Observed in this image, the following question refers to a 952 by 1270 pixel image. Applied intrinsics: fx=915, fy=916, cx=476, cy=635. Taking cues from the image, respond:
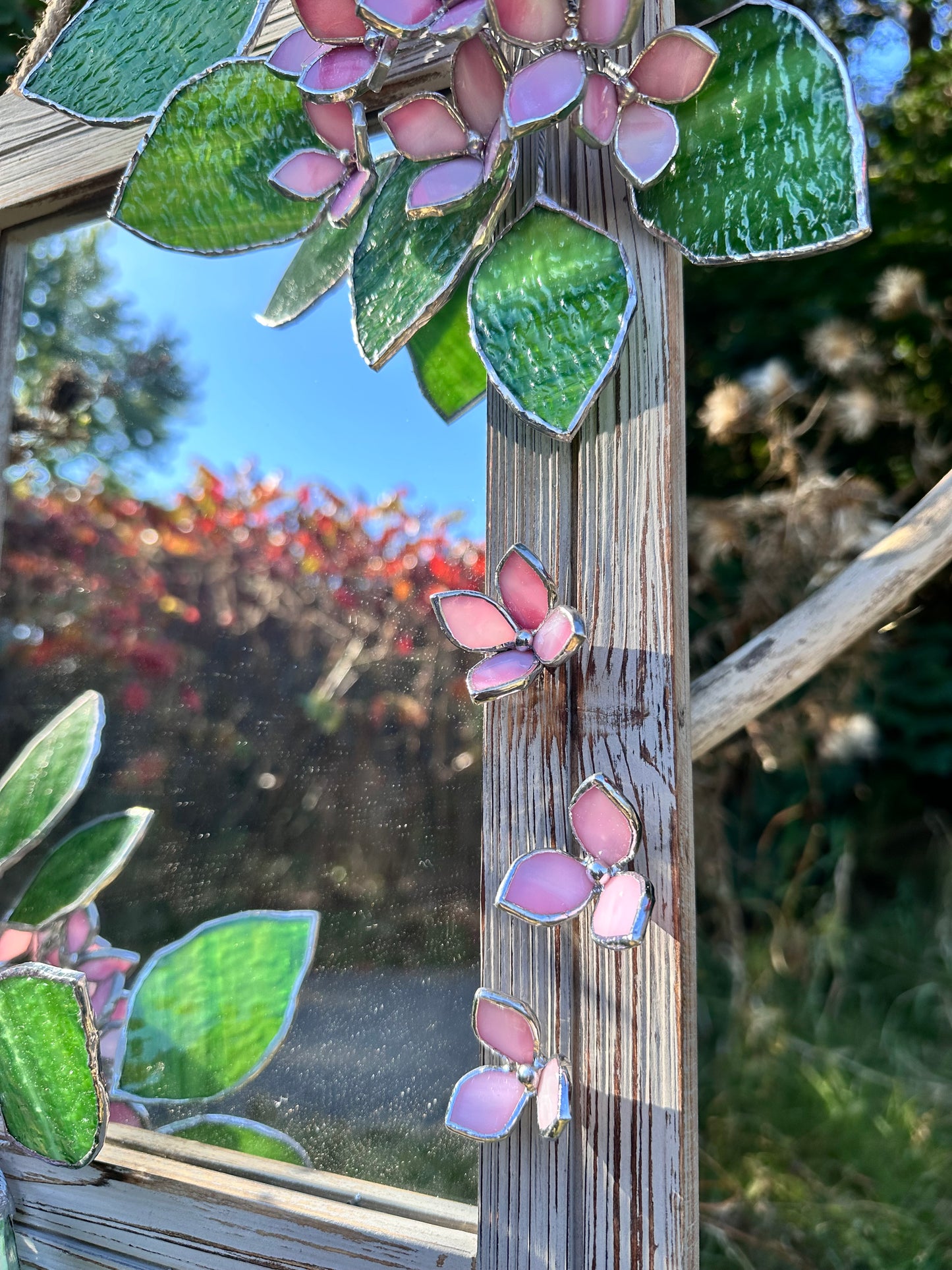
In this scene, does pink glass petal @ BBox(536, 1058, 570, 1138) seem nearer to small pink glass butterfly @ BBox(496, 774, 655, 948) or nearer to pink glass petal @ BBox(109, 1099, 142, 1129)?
small pink glass butterfly @ BBox(496, 774, 655, 948)

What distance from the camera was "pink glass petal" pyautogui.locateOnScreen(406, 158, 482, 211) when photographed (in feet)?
1.60

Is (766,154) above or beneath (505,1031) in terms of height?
above

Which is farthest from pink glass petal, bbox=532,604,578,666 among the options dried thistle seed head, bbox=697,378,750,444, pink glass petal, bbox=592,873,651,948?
dried thistle seed head, bbox=697,378,750,444

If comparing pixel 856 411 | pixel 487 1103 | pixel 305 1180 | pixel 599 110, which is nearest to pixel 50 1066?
pixel 305 1180

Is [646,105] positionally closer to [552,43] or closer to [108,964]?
[552,43]

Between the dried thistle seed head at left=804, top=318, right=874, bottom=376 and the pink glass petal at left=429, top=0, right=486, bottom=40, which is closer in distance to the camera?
the pink glass petal at left=429, top=0, right=486, bottom=40

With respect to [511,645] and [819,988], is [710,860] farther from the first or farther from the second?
[511,645]

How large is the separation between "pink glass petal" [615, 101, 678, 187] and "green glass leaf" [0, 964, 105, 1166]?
22.1 inches

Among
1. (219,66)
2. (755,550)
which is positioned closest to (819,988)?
(755,550)

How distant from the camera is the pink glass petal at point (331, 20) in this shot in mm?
502

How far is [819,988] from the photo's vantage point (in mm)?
1879

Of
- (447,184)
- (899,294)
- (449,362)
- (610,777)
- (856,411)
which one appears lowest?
(856,411)

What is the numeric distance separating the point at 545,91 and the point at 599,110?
0.03 metres

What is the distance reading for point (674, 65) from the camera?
45 centimetres
